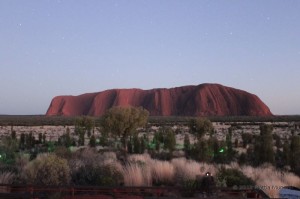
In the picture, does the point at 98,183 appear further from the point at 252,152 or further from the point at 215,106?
the point at 215,106

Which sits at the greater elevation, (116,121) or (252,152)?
(116,121)

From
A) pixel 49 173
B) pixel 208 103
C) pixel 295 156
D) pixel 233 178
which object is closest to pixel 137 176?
pixel 49 173

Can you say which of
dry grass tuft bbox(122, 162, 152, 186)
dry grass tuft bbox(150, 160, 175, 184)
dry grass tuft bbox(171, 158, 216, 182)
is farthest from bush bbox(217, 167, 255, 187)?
dry grass tuft bbox(122, 162, 152, 186)

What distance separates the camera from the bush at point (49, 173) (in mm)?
14492

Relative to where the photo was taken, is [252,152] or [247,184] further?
[252,152]

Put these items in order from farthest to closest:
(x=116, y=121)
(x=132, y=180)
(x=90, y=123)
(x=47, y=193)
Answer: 1. (x=90, y=123)
2. (x=116, y=121)
3. (x=132, y=180)
4. (x=47, y=193)

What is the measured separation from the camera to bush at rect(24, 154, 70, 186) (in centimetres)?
1449

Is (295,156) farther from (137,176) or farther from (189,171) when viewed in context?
(137,176)

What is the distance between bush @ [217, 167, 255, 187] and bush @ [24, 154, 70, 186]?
5745 mm

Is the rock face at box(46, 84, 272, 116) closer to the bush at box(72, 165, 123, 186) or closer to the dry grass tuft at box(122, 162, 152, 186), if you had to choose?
the dry grass tuft at box(122, 162, 152, 186)

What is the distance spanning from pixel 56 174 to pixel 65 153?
711cm

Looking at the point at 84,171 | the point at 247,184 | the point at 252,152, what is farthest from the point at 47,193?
the point at 252,152

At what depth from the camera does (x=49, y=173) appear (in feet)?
48.0

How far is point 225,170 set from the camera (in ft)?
57.4
